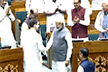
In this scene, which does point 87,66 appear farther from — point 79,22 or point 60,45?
point 79,22

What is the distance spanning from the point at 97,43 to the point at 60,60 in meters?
0.61

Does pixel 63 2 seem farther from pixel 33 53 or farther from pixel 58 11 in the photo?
pixel 33 53

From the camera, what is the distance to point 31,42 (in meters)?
3.62

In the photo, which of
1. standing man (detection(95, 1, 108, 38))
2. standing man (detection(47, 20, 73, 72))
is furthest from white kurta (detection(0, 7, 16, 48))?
standing man (detection(95, 1, 108, 38))

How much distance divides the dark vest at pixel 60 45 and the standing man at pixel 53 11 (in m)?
1.02

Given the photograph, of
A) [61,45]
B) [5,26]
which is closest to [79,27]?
[61,45]

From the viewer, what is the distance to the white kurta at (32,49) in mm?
3613

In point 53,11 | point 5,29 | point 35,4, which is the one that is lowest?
point 5,29

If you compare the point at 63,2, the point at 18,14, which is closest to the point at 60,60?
the point at 63,2

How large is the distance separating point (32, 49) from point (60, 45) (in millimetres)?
371

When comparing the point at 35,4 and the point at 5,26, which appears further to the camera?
the point at 35,4

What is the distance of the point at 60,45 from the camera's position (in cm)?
374

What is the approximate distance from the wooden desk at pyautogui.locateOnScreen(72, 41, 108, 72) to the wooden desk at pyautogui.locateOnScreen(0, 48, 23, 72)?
75 cm

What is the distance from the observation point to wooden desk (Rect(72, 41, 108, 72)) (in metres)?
3.97
